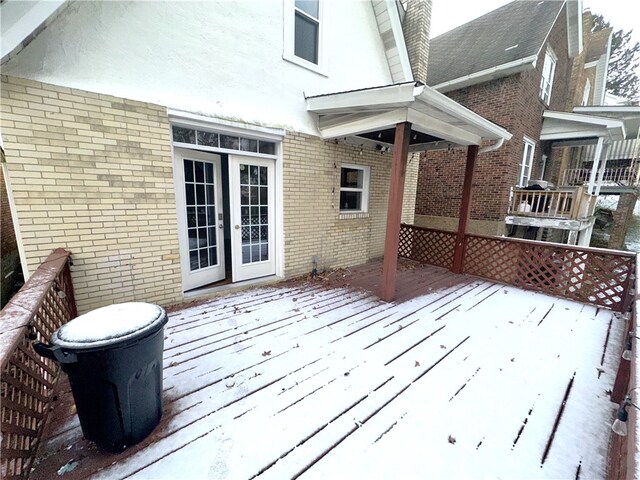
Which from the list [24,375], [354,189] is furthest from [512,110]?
[24,375]

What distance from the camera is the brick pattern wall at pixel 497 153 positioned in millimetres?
8438

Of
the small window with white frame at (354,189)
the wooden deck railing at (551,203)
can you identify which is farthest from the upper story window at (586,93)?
the small window with white frame at (354,189)

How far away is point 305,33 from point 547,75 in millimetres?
10139

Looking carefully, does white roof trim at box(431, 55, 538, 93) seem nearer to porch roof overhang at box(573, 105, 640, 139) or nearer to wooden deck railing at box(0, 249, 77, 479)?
porch roof overhang at box(573, 105, 640, 139)

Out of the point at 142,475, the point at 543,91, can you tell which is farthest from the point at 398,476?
the point at 543,91

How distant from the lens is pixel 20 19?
2369mm

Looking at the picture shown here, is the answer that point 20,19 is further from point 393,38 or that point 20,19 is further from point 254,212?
point 393,38

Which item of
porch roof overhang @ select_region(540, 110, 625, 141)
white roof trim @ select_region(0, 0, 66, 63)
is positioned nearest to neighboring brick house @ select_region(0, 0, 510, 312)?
white roof trim @ select_region(0, 0, 66, 63)

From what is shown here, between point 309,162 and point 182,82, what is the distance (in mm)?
2231

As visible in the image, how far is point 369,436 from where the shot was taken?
6.20ft

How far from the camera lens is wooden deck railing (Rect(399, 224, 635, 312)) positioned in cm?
425

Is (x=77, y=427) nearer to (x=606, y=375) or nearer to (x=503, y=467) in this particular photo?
(x=503, y=467)

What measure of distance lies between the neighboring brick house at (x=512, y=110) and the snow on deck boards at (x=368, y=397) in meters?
5.71

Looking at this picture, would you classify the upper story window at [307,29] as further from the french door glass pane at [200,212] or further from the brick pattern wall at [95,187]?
the brick pattern wall at [95,187]
